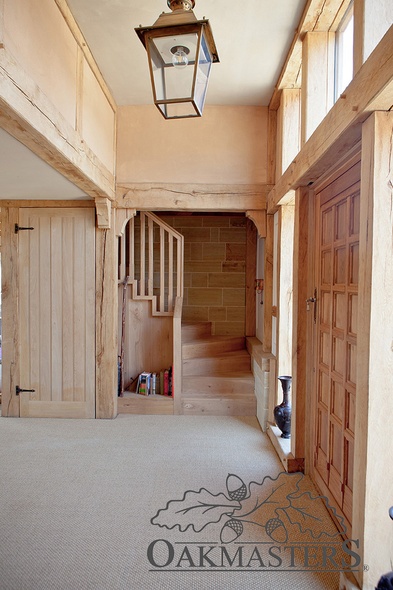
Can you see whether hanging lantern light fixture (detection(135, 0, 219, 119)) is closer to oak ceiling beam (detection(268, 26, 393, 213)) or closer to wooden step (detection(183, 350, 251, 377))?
oak ceiling beam (detection(268, 26, 393, 213))

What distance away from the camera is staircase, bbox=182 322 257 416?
3.83m

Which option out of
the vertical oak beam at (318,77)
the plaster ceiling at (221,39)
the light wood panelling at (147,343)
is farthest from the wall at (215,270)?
the vertical oak beam at (318,77)

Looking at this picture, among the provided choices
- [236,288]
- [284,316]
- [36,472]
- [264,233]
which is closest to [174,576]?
[36,472]

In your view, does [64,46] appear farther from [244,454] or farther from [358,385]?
[244,454]

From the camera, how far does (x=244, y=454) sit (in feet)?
9.50

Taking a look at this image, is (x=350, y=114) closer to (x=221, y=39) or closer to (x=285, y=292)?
(x=221, y=39)

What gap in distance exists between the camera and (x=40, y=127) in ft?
6.16

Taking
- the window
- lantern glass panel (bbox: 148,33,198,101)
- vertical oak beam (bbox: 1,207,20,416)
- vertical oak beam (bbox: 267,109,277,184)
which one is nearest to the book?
vertical oak beam (bbox: 1,207,20,416)

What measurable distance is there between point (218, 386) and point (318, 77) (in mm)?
3016

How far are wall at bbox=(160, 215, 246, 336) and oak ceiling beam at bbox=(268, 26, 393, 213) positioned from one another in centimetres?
298

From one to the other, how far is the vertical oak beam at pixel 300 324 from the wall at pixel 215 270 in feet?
9.39

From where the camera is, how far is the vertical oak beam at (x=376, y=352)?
4.71 ft

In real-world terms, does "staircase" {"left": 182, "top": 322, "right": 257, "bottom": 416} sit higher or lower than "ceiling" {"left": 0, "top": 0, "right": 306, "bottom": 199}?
lower

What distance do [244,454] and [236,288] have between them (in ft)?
9.80
